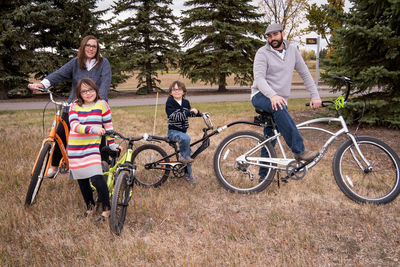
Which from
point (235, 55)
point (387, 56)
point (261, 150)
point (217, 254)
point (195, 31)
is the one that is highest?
point (195, 31)

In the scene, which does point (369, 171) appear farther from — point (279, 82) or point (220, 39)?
point (220, 39)

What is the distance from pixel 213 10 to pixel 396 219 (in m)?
22.2

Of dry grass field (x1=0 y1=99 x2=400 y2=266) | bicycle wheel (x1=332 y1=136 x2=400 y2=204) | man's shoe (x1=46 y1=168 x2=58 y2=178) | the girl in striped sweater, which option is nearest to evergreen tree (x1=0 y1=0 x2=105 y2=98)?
dry grass field (x1=0 y1=99 x2=400 y2=266)

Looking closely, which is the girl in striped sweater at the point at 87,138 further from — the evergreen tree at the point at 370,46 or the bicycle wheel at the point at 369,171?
the evergreen tree at the point at 370,46

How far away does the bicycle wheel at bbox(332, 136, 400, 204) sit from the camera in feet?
12.7

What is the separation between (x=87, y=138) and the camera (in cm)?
349

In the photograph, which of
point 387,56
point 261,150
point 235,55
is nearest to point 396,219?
point 261,150

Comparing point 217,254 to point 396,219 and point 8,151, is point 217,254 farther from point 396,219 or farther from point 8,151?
point 8,151

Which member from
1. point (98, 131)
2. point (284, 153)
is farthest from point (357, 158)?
point (98, 131)

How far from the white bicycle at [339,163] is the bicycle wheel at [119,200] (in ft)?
4.65

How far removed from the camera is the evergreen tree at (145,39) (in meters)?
22.0

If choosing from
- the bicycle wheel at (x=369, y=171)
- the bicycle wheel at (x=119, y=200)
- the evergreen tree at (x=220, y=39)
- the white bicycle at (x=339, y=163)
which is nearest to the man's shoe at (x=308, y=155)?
the white bicycle at (x=339, y=163)

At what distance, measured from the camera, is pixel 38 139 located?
7832 millimetres

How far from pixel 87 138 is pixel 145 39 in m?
21.2
